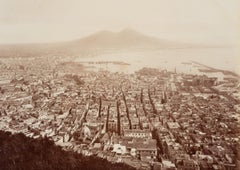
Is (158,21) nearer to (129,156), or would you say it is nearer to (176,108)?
(176,108)

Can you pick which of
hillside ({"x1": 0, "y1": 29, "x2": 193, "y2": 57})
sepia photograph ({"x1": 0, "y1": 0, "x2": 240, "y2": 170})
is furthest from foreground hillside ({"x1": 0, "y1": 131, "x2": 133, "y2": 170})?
hillside ({"x1": 0, "y1": 29, "x2": 193, "y2": 57})

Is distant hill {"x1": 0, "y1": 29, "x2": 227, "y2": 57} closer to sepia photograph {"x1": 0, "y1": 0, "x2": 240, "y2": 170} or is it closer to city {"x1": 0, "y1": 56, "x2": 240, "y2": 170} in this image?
sepia photograph {"x1": 0, "y1": 0, "x2": 240, "y2": 170}

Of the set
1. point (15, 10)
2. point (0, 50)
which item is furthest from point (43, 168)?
point (15, 10)

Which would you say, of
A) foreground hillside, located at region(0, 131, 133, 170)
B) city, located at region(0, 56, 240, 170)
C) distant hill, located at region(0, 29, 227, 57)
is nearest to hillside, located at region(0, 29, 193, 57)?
distant hill, located at region(0, 29, 227, 57)

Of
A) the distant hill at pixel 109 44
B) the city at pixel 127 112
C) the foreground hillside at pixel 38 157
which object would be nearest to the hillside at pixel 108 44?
the distant hill at pixel 109 44

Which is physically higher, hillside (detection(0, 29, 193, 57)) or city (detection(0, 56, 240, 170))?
hillside (detection(0, 29, 193, 57))

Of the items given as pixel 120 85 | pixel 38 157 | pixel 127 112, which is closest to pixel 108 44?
pixel 120 85

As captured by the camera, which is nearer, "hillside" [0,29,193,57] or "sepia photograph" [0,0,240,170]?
"sepia photograph" [0,0,240,170]

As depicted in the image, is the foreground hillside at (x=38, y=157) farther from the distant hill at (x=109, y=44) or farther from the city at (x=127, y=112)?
the distant hill at (x=109, y=44)

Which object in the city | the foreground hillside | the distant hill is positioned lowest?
the foreground hillside
